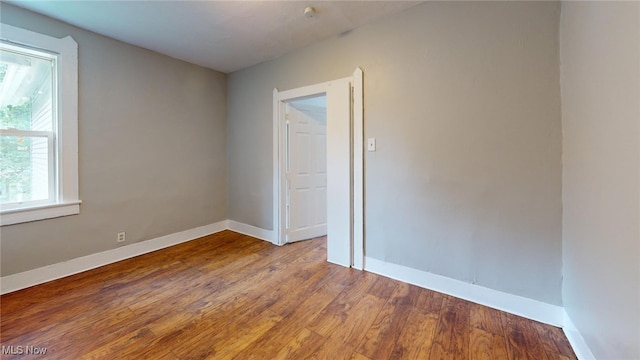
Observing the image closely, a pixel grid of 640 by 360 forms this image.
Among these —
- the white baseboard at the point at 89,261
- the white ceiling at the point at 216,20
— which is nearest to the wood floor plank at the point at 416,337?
the white ceiling at the point at 216,20

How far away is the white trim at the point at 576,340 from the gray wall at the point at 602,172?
0.15 ft

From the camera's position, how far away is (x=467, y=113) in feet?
6.82

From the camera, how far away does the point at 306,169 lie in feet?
12.0

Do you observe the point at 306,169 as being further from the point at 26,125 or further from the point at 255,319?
the point at 26,125

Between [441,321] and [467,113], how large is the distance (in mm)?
1597

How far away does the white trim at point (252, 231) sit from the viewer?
3601mm

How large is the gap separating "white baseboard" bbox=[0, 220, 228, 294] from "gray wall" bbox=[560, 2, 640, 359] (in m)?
3.98

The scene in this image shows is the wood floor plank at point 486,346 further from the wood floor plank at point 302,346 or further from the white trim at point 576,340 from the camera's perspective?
the wood floor plank at point 302,346

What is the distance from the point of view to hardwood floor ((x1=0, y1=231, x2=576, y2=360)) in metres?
1.57

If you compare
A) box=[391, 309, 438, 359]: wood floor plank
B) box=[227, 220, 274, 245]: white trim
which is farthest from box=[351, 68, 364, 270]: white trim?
box=[227, 220, 274, 245]: white trim

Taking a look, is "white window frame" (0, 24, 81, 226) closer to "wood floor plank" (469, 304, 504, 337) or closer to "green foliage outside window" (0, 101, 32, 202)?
"green foliage outside window" (0, 101, 32, 202)

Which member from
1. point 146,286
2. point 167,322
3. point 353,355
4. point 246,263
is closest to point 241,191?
point 246,263

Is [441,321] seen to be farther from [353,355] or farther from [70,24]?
[70,24]

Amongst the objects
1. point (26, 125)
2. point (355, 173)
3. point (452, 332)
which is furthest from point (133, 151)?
point (452, 332)
